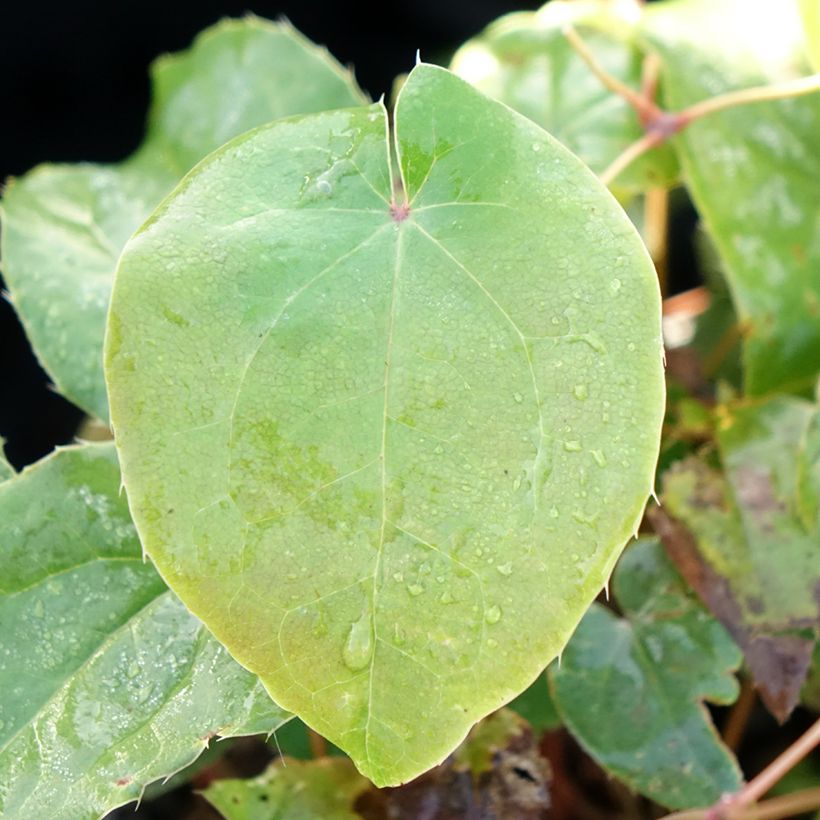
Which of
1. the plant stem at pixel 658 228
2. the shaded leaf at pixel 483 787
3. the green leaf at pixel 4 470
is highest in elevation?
the green leaf at pixel 4 470

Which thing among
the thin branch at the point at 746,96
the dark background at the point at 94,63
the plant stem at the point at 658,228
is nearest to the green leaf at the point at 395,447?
the thin branch at the point at 746,96

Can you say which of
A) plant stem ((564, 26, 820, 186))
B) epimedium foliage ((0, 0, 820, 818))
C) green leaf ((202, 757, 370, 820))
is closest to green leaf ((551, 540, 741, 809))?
epimedium foliage ((0, 0, 820, 818))

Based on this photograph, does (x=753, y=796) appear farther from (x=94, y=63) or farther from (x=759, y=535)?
(x=94, y=63)

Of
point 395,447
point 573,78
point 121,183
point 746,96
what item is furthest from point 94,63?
point 395,447

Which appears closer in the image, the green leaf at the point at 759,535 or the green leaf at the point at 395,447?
the green leaf at the point at 395,447

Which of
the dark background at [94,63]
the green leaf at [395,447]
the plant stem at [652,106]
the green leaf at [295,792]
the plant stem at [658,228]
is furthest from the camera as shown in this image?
the dark background at [94,63]

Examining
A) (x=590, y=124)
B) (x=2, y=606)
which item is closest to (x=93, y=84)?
(x=590, y=124)

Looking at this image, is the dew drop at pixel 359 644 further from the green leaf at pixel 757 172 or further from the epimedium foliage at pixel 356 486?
the green leaf at pixel 757 172

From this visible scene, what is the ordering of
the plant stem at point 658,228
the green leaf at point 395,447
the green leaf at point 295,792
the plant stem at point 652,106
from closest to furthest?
1. the green leaf at point 395,447
2. the green leaf at point 295,792
3. the plant stem at point 652,106
4. the plant stem at point 658,228
